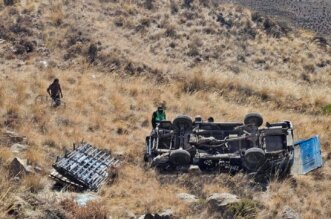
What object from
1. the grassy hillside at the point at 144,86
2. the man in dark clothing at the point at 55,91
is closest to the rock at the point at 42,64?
the grassy hillside at the point at 144,86

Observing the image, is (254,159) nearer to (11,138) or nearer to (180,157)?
(180,157)

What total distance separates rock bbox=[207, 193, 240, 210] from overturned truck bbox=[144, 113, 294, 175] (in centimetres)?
189

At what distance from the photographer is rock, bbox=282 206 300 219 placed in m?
10.3

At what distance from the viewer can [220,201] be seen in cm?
1010

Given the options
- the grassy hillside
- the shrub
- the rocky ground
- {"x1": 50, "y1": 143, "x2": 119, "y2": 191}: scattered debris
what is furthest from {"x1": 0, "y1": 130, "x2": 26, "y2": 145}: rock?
the rocky ground

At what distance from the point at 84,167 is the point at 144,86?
341 inches

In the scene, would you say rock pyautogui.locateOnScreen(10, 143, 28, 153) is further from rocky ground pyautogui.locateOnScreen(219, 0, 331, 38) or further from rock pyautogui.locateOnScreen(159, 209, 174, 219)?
rocky ground pyautogui.locateOnScreen(219, 0, 331, 38)

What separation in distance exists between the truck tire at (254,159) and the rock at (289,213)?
1567 mm

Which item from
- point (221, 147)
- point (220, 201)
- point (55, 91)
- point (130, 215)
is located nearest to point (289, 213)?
point (220, 201)

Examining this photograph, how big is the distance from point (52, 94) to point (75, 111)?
3.38 ft

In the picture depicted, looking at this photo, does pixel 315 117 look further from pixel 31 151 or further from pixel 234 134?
pixel 31 151

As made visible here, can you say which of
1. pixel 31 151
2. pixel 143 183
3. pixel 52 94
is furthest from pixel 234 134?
pixel 52 94

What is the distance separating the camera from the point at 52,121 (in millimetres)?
15031

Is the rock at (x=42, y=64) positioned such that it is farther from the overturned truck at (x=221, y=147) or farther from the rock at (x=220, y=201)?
the rock at (x=220, y=201)
